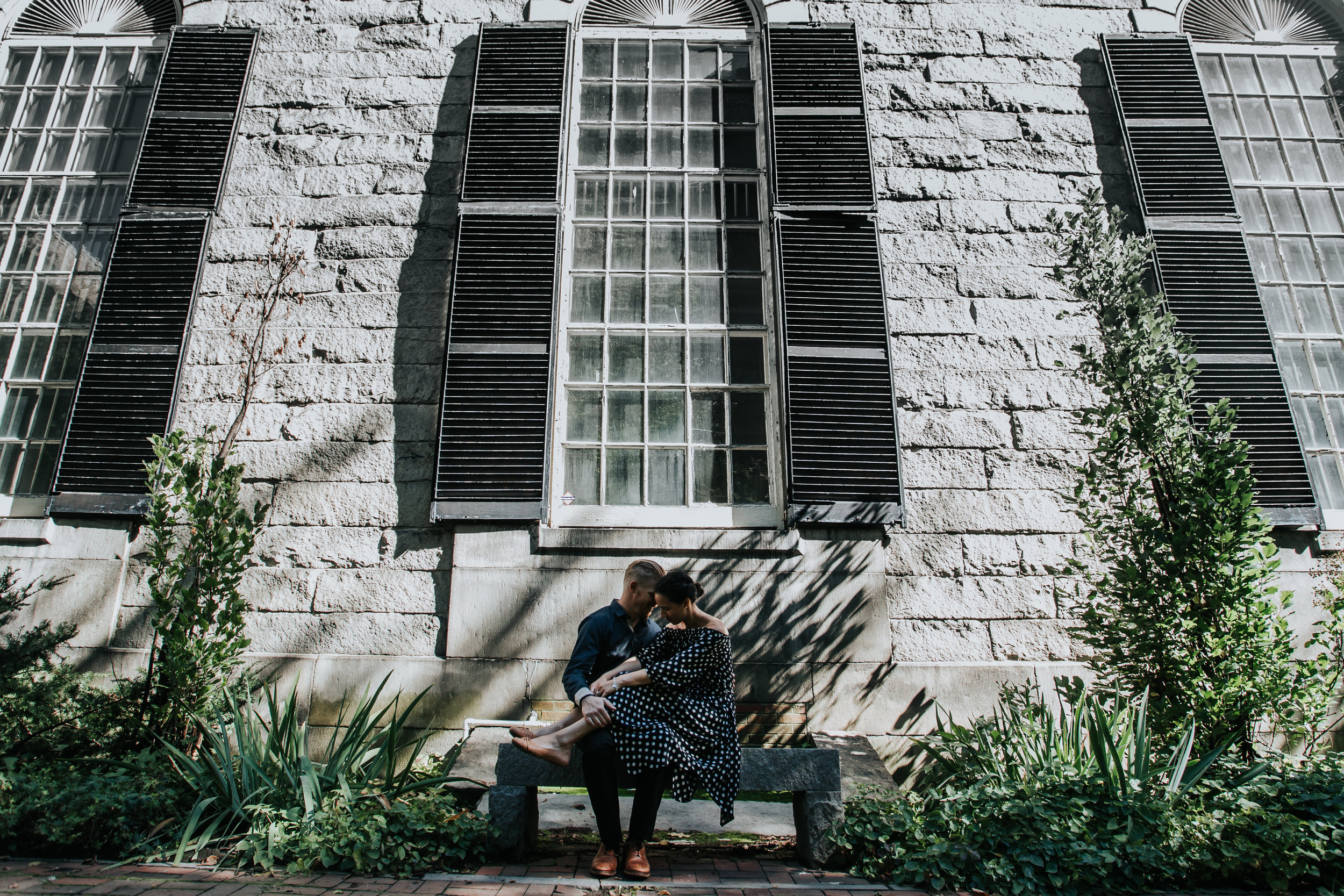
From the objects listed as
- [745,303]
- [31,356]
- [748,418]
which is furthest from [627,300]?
[31,356]

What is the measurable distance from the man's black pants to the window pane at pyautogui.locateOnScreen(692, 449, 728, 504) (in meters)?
1.94

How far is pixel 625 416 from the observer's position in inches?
193

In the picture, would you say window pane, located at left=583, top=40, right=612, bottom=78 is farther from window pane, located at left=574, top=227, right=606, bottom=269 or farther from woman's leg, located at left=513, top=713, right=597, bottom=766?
woman's leg, located at left=513, top=713, right=597, bottom=766

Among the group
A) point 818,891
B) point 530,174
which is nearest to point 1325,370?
point 818,891

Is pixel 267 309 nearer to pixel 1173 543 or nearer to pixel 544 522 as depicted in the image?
pixel 544 522

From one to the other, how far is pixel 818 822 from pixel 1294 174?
5813 millimetres

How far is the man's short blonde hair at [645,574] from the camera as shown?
334 centimetres

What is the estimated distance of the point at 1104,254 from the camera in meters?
3.95

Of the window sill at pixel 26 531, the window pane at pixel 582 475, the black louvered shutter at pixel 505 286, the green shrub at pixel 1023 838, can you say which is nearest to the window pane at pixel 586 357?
the black louvered shutter at pixel 505 286

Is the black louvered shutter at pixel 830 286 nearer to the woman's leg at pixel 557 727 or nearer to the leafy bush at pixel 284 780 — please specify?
the woman's leg at pixel 557 727

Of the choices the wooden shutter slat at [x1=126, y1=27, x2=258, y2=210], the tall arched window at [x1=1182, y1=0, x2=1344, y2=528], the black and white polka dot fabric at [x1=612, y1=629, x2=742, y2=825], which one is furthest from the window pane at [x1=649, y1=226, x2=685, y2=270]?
the tall arched window at [x1=1182, y1=0, x2=1344, y2=528]

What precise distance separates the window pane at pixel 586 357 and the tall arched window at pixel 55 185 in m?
3.33

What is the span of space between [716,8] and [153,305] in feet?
14.9

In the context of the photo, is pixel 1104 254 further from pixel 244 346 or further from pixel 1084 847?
pixel 244 346
